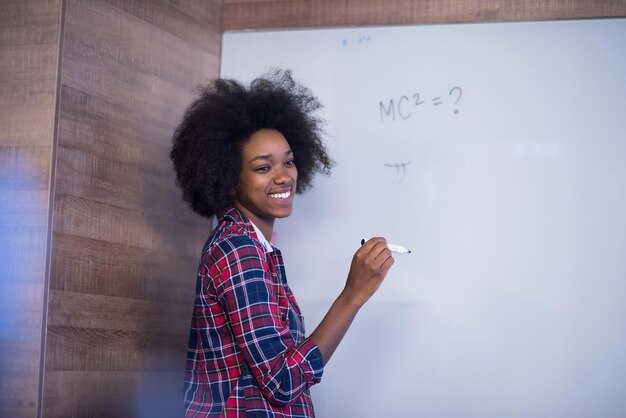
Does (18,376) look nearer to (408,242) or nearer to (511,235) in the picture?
(408,242)

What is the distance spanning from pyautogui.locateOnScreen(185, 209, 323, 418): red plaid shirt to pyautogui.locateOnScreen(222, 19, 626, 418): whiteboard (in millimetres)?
406

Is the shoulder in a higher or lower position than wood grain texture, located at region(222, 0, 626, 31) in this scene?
lower

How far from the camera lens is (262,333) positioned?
1.39 metres

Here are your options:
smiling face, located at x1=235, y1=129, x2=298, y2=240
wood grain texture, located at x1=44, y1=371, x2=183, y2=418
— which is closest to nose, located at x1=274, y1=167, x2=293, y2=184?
smiling face, located at x1=235, y1=129, x2=298, y2=240

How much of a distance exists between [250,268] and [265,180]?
0.81 feet

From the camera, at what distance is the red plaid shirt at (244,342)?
1392 millimetres

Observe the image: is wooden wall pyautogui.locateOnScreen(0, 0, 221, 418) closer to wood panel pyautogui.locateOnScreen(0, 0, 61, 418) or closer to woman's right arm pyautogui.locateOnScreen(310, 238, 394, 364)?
wood panel pyautogui.locateOnScreen(0, 0, 61, 418)

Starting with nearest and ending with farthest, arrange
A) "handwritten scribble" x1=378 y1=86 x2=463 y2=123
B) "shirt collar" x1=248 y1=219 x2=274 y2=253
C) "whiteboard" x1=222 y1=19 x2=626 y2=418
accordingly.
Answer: "shirt collar" x1=248 y1=219 x2=274 y2=253 → "whiteboard" x1=222 y1=19 x2=626 y2=418 → "handwritten scribble" x1=378 y1=86 x2=463 y2=123

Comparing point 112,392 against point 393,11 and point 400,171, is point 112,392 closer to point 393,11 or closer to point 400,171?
point 400,171

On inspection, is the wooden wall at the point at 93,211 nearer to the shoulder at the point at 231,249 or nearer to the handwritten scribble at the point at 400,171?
the shoulder at the point at 231,249

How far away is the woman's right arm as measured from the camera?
1469mm

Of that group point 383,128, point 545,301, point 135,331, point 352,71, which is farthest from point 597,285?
point 135,331

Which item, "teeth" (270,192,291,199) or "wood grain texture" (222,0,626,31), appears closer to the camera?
"teeth" (270,192,291,199)

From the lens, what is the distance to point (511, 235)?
1864mm
